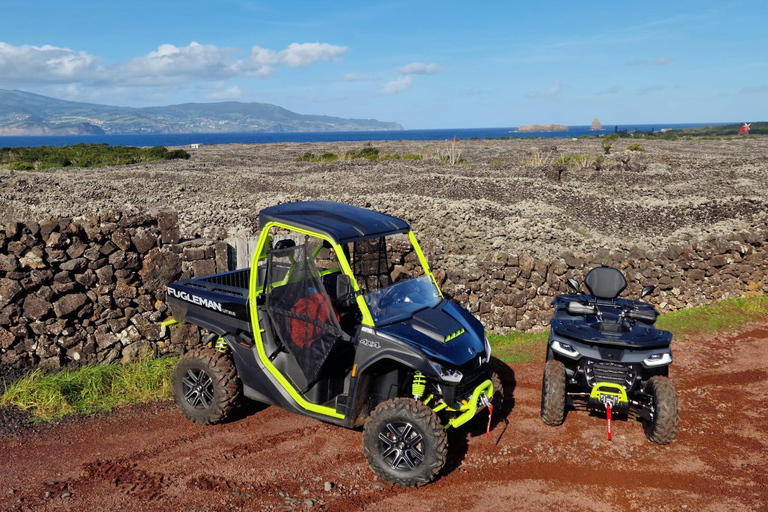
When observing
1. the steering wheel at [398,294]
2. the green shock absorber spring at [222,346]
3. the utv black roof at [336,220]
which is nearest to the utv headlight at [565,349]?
the steering wheel at [398,294]

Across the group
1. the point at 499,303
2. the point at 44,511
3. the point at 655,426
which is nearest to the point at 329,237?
the point at 44,511

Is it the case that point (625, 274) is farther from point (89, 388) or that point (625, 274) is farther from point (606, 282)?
point (89, 388)

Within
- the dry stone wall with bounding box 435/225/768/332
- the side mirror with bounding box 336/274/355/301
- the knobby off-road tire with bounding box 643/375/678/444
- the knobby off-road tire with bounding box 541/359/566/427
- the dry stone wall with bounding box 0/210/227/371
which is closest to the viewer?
the side mirror with bounding box 336/274/355/301

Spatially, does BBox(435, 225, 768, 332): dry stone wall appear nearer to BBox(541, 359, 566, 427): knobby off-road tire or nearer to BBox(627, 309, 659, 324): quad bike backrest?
BBox(627, 309, 659, 324): quad bike backrest

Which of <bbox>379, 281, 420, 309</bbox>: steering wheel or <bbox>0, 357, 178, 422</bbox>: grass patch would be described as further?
<bbox>0, 357, 178, 422</bbox>: grass patch

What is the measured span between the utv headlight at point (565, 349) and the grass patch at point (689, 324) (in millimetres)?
2513

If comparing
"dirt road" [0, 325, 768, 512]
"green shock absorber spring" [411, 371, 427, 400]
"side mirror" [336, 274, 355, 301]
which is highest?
"side mirror" [336, 274, 355, 301]

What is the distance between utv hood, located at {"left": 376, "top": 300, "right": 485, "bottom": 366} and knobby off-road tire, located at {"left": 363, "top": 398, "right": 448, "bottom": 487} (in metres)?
0.57

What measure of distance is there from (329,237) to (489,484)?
10.1 ft

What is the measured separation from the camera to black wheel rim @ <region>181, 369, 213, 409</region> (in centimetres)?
718

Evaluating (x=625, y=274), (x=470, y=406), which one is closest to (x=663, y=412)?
(x=470, y=406)

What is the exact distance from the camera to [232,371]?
23.2 feet

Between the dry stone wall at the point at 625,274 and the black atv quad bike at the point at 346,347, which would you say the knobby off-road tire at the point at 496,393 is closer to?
the black atv quad bike at the point at 346,347

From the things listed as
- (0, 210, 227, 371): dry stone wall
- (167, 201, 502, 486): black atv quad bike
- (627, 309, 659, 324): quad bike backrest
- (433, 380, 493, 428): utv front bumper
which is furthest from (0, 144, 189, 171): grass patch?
(627, 309, 659, 324): quad bike backrest
